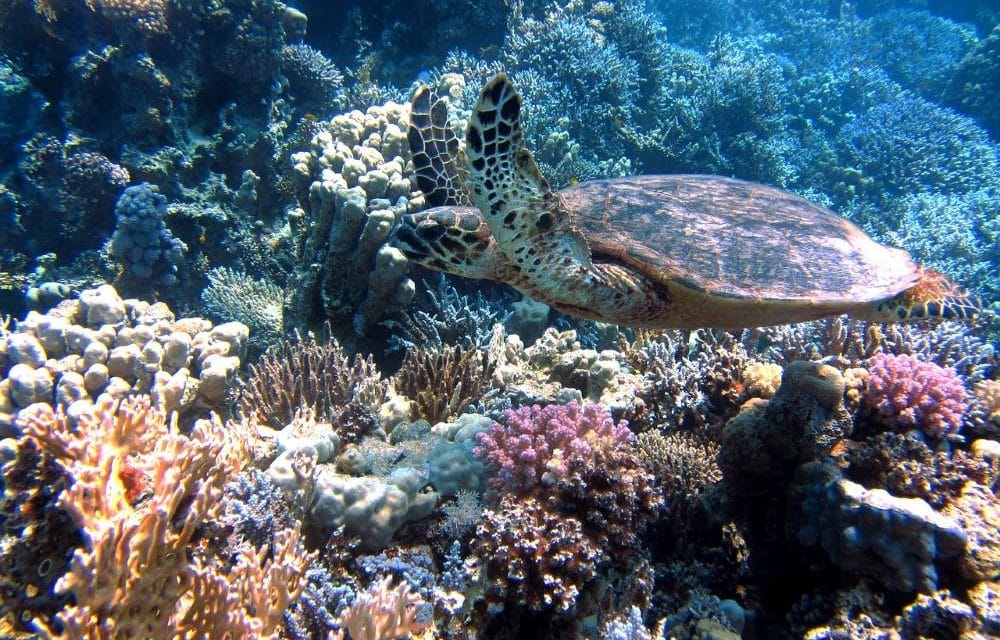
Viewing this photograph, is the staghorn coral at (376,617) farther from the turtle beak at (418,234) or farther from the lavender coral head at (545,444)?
the turtle beak at (418,234)

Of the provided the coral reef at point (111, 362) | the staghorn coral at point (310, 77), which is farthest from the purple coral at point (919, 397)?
the staghorn coral at point (310, 77)

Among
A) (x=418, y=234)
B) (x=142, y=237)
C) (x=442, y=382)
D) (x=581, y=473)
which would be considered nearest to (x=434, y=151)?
(x=418, y=234)

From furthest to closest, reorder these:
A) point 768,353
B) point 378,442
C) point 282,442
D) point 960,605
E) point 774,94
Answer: point 774,94
point 768,353
point 378,442
point 282,442
point 960,605

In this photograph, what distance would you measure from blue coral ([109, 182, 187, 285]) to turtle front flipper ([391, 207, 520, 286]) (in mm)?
4685

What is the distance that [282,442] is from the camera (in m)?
2.85

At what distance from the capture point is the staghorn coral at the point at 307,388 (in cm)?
387

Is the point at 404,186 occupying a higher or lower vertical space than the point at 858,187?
lower

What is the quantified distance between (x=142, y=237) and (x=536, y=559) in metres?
6.24

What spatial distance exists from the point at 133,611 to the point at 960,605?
330cm

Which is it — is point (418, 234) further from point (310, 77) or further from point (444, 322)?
point (310, 77)

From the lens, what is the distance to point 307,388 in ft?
13.2

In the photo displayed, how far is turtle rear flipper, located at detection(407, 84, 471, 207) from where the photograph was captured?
376 centimetres

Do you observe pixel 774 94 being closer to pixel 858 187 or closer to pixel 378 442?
pixel 858 187

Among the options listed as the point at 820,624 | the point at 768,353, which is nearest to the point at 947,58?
the point at 768,353
